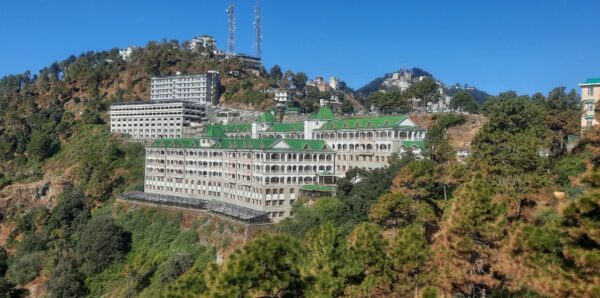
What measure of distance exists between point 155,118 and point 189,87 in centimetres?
1650

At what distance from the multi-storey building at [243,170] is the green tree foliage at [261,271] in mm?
30876

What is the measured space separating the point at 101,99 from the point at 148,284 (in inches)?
2789

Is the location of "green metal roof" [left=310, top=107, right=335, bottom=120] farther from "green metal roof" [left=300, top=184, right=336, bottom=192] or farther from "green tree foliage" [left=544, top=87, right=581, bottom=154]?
"green tree foliage" [left=544, top=87, right=581, bottom=154]

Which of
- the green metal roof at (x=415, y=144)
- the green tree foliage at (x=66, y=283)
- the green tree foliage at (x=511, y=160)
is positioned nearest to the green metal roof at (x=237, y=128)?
the green metal roof at (x=415, y=144)

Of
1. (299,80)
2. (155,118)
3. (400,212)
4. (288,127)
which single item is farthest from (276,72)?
(400,212)

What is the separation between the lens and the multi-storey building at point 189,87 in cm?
10438

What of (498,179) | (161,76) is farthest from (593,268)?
(161,76)

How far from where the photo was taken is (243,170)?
5772 centimetres

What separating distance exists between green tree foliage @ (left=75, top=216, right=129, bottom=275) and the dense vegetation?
156 mm

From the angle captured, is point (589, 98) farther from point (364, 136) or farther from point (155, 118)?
point (155, 118)

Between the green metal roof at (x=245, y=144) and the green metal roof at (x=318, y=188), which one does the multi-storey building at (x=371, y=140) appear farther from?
the green metal roof at (x=245, y=144)

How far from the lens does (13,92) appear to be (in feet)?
397

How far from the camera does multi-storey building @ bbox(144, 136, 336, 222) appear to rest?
54500 mm

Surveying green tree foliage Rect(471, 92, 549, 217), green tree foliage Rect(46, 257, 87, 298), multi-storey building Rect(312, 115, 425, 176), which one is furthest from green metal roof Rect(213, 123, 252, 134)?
green tree foliage Rect(471, 92, 549, 217)
